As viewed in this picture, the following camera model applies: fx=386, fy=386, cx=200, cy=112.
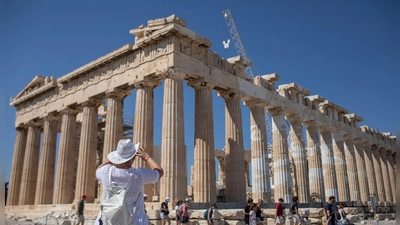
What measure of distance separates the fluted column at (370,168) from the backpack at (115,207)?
42.8 m

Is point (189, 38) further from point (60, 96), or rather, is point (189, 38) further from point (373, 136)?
point (373, 136)

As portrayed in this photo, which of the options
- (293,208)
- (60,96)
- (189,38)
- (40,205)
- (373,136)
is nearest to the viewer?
(293,208)

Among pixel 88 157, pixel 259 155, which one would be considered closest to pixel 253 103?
pixel 259 155

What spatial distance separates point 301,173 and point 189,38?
15625 mm

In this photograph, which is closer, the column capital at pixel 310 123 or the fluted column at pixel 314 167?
the fluted column at pixel 314 167

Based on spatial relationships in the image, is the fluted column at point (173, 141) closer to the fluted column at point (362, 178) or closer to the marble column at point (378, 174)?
the fluted column at point (362, 178)

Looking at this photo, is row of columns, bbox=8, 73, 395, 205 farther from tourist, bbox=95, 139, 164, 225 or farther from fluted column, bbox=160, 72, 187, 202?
tourist, bbox=95, 139, 164, 225

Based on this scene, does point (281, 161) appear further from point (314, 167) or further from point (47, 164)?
point (47, 164)

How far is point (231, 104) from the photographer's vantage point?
25.8 m

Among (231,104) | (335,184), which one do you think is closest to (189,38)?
(231,104)

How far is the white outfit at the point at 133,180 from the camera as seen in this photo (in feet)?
16.3

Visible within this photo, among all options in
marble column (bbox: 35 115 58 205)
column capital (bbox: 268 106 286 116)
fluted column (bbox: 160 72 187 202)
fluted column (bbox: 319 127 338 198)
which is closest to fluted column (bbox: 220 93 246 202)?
fluted column (bbox: 160 72 187 202)

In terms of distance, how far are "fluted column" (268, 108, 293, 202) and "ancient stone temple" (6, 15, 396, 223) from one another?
8 centimetres

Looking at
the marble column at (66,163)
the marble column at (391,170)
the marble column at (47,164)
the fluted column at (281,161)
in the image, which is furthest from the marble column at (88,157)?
the marble column at (391,170)
